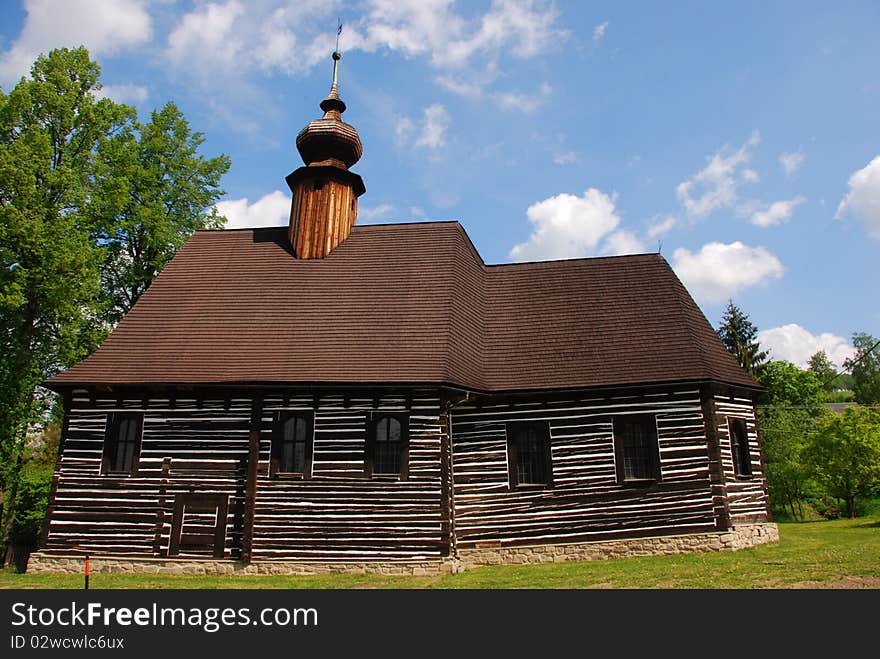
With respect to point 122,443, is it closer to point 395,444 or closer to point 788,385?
point 395,444

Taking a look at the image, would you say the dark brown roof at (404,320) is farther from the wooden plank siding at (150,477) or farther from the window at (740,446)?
the window at (740,446)

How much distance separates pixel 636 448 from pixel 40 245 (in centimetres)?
1942

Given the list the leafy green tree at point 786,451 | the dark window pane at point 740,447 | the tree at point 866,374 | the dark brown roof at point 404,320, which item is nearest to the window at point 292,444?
the dark brown roof at point 404,320

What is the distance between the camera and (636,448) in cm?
1608

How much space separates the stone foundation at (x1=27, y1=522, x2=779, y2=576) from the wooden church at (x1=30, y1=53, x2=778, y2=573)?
5 cm

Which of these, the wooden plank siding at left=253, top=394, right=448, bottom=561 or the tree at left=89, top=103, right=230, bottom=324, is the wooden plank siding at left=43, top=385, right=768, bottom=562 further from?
the tree at left=89, top=103, right=230, bottom=324

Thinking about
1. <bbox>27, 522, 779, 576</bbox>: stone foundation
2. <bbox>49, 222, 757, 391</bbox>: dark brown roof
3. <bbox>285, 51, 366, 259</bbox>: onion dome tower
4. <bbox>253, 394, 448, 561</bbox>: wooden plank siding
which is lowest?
<bbox>27, 522, 779, 576</bbox>: stone foundation

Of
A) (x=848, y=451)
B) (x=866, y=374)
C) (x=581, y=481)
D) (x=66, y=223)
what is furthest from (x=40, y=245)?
(x=866, y=374)

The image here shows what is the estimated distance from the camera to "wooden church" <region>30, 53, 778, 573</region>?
15.2 meters

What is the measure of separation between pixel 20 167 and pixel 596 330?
63.0ft

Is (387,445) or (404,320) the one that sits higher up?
(404,320)

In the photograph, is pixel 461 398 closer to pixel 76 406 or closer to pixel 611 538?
pixel 611 538

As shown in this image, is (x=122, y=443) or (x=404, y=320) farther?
(x=404, y=320)

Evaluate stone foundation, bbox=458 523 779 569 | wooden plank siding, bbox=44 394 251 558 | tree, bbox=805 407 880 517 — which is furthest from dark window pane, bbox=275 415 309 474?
tree, bbox=805 407 880 517
